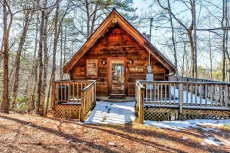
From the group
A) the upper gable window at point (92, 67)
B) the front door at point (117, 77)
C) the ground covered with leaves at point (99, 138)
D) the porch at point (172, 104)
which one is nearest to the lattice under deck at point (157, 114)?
the porch at point (172, 104)

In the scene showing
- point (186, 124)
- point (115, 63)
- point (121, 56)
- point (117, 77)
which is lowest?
point (186, 124)

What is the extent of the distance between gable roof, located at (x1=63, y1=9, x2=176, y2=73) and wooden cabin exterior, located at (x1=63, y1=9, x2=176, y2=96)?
5 centimetres

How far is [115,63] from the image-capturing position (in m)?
10.0

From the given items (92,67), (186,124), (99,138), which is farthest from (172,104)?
(92,67)

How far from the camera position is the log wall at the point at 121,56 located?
378 inches

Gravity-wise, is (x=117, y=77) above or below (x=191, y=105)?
above

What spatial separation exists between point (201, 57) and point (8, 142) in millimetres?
31850

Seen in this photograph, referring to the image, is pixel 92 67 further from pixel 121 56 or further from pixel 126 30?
pixel 126 30

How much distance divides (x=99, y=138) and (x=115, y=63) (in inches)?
243

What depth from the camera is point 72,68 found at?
32.9ft

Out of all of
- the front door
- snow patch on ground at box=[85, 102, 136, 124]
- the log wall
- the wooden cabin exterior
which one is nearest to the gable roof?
the wooden cabin exterior

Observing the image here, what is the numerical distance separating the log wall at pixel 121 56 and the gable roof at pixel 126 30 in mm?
606

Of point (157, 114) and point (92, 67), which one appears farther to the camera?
point (92, 67)

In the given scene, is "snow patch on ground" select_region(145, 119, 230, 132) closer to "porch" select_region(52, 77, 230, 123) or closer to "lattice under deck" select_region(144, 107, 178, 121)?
"porch" select_region(52, 77, 230, 123)
